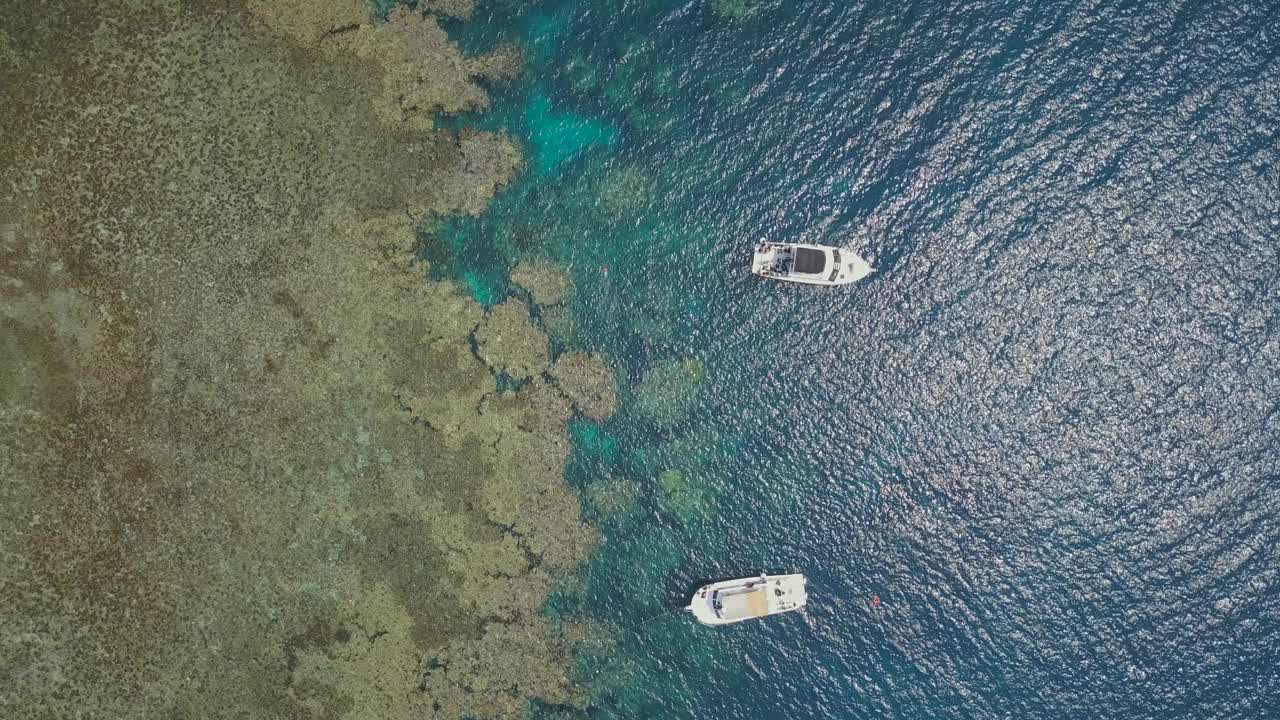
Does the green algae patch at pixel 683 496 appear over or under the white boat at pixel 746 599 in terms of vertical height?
over

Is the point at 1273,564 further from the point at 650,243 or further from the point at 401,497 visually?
the point at 401,497

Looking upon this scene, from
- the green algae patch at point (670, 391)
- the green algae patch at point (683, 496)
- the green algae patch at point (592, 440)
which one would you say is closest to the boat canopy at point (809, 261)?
the green algae patch at point (670, 391)

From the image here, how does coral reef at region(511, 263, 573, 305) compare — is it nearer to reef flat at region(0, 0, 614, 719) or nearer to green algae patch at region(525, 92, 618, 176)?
reef flat at region(0, 0, 614, 719)

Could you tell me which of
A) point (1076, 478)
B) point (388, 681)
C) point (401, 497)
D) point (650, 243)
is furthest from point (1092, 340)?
point (388, 681)

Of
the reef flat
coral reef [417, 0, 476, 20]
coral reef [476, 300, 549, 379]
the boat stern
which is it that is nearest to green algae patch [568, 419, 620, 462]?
the reef flat

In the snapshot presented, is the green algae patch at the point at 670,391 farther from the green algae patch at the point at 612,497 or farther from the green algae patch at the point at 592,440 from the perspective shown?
the green algae patch at the point at 612,497

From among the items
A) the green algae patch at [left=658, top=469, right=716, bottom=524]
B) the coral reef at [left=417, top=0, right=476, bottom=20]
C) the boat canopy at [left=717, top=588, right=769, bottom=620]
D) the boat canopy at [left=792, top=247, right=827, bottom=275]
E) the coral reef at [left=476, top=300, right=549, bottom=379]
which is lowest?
the boat canopy at [left=717, top=588, right=769, bottom=620]
